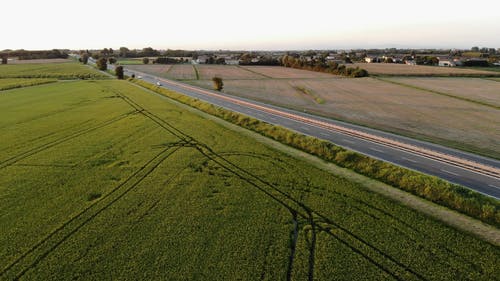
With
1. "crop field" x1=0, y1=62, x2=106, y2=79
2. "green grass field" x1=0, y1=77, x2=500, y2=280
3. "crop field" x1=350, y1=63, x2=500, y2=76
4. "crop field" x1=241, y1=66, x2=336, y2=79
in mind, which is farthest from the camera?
"crop field" x1=241, y1=66, x2=336, y2=79

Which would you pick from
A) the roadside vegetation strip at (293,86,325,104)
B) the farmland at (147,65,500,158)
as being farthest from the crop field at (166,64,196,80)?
the roadside vegetation strip at (293,86,325,104)

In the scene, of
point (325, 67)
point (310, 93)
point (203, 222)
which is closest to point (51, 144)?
point (203, 222)

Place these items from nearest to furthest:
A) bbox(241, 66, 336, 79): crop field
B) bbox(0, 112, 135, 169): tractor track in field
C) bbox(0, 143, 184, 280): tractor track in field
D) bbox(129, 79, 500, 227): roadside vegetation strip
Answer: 1. bbox(0, 143, 184, 280): tractor track in field
2. bbox(129, 79, 500, 227): roadside vegetation strip
3. bbox(0, 112, 135, 169): tractor track in field
4. bbox(241, 66, 336, 79): crop field

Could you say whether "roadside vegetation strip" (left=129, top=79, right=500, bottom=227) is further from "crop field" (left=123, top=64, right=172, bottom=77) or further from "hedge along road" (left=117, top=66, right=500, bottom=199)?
"crop field" (left=123, top=64, right=172, bottom=77)


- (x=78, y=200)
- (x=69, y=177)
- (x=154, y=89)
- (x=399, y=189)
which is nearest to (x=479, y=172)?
(x=399, y=189)

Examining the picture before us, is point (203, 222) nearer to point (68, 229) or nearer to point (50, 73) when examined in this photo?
point (68, 229)

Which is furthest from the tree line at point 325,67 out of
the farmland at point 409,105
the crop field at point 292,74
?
the farmland at point 409,105

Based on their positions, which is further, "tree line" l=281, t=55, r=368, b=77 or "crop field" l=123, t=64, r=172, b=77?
"crop field" l=123, t=64, r=172, b=77
